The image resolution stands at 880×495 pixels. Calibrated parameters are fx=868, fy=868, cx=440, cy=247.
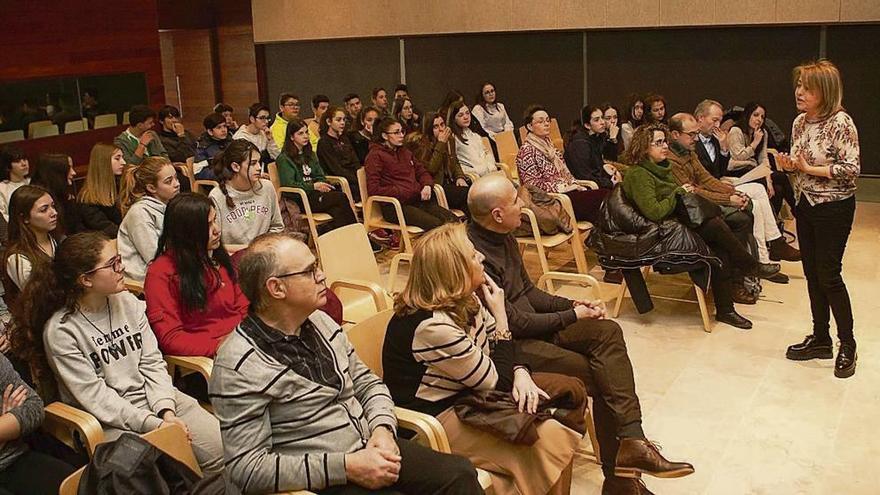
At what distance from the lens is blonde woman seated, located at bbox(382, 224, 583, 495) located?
9.12 feet

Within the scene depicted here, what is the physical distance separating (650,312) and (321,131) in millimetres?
3411

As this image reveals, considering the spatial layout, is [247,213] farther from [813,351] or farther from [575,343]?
[813,351]

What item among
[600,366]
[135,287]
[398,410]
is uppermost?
[135,287]

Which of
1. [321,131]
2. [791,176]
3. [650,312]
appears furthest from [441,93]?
[791,176]

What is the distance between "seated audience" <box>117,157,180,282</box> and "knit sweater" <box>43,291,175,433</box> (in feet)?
3.61

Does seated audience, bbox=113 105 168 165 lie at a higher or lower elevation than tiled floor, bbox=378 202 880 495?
higher

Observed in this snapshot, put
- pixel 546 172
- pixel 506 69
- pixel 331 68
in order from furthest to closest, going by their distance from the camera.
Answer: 1. pixel 331 68
2. pixel 506 69
3. pixel 546 172

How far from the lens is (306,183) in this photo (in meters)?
6.75

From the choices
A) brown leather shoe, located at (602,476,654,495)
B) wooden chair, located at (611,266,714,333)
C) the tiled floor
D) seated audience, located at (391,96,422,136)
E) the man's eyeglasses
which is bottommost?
the tiled floor

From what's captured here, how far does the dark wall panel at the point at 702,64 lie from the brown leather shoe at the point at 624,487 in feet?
21.1

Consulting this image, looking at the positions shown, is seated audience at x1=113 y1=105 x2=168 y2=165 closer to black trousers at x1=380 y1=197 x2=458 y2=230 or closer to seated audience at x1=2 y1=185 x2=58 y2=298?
black trousers at x1=380 y1=197 x2=458 y2=230

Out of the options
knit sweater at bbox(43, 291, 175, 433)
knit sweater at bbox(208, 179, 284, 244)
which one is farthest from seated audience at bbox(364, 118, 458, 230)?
knit sweater at bbox(43, 291, 175, 433)

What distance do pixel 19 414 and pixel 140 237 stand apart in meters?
1.62

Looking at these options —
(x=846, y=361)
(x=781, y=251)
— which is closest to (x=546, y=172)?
(x=781, y=251)
